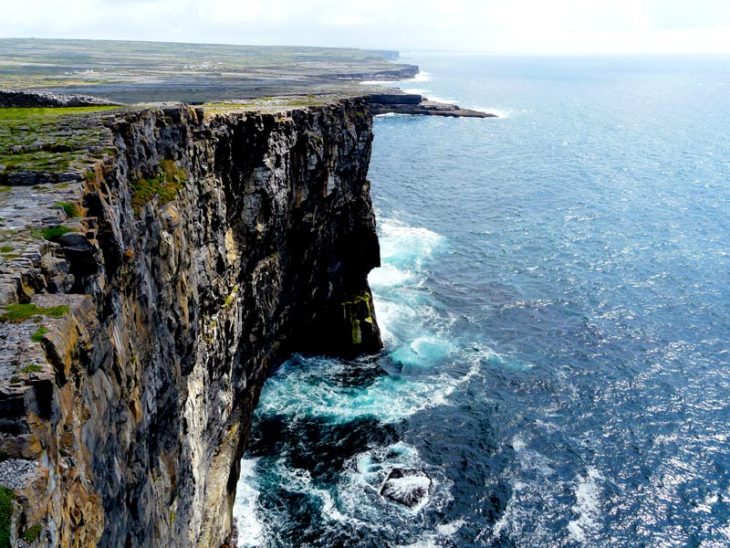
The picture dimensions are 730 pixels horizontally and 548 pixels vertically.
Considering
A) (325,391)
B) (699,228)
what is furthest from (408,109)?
(325,391)

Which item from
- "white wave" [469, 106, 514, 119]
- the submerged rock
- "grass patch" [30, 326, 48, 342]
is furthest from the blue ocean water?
"white wave" [469, 106, 514, 119]

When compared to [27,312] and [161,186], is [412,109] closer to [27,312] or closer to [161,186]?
[161,186]

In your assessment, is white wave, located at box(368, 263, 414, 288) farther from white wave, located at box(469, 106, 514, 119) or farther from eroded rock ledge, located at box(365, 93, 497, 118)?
white wave, located at box(469, 106, 514, 119)

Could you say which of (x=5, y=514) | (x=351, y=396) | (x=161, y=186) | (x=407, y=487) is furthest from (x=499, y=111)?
(x=5, y=514)

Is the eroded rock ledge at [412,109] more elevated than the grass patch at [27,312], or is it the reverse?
the eroded rock ledge at [412,109]

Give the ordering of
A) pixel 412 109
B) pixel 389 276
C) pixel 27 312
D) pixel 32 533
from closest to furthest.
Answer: pixel 32 533, pixel 27 312, pixel 389 276, pixel 412 109

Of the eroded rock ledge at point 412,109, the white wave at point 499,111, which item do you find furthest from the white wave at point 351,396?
the white wave at point 499,111

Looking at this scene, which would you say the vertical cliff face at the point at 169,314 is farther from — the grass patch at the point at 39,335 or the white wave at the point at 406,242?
the white wave at the point at 406,242
